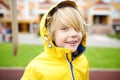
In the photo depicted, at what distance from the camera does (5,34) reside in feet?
6.15

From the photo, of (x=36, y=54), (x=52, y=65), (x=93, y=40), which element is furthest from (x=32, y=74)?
(x=93, y=40)

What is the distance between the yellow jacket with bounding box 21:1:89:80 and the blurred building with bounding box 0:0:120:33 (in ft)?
3.17

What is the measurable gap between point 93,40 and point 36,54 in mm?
415

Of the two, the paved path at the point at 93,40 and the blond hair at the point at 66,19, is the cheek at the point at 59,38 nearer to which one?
the blond hair at the point at 66,19

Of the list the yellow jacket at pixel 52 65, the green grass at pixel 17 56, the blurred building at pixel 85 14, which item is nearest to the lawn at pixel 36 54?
the green grass at pixel 17 56

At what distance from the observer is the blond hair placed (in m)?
0.83

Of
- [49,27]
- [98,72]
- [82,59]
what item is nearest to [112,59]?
[98,72]

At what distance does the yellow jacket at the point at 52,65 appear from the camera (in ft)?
2.81

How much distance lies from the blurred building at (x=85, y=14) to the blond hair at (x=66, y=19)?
0.96 metres

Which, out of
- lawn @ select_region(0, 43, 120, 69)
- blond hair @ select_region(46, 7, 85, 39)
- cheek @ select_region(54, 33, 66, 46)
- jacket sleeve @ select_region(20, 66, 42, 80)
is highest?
blond hair @ select_region(46, 7, 85, 39)

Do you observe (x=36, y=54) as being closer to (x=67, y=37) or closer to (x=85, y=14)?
(x=85, y=14)

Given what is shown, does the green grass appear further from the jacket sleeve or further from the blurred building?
the jacket sleeve

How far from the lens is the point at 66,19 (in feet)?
2.74

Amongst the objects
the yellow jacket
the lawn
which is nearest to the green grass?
the lawn
